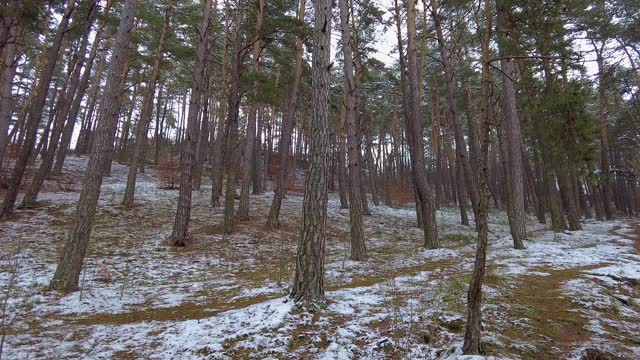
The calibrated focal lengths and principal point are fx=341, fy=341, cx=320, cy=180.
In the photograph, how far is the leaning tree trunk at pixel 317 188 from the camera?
4.67 m

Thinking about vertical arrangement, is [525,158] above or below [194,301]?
above

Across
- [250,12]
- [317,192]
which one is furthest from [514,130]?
[250,12]

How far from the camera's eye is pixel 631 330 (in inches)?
160

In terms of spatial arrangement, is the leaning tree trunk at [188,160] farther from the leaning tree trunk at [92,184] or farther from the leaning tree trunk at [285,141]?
the leaning tree trunk at [285,141]

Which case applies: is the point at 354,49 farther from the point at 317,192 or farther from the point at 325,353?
the point at 325,353

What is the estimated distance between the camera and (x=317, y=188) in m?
4.81

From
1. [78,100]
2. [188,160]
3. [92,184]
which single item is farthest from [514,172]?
[78,100]

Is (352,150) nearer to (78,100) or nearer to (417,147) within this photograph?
(417,147)

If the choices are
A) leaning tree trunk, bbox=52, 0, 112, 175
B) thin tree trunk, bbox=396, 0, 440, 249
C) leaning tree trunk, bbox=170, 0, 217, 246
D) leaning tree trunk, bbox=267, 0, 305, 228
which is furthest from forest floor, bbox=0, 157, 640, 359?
leaning tree trunk, bbox=52, 0, 112, 175

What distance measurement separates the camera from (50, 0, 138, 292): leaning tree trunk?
5848 millimetres

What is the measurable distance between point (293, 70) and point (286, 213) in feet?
20.8

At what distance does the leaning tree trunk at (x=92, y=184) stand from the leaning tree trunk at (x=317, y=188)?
392 cm

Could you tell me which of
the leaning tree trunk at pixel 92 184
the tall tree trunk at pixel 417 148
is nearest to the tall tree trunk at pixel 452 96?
the tall tree trunk at pixel 417 148

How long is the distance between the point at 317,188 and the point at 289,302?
5.21 feet
